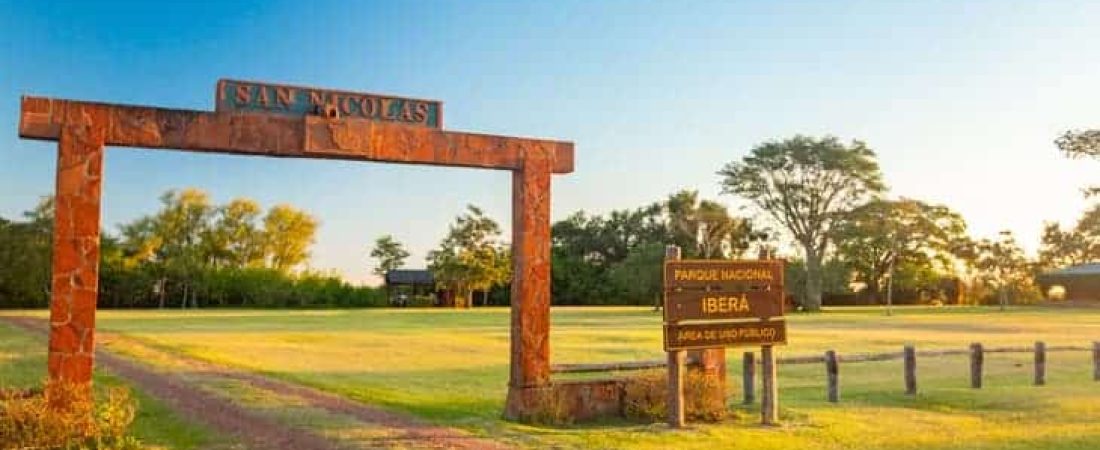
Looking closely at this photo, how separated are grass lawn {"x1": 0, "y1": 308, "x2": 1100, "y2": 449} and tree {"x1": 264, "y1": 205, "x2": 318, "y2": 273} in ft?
126

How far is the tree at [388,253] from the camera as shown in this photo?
7856 cm

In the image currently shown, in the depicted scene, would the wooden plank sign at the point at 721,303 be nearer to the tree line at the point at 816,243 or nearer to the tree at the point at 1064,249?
the tree line at the point at 816,243

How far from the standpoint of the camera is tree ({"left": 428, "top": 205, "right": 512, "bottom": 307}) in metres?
68.0

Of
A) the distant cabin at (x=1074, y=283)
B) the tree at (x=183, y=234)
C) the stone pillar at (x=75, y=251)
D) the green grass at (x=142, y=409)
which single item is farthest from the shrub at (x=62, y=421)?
the distant cabin at (x=1074, y=283)

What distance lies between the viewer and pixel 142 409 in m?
11.9

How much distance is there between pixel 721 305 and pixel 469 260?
57242 millimetres

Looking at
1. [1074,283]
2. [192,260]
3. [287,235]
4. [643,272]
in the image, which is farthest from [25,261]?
[1074,283]

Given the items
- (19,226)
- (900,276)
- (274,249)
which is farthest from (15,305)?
(900,276)

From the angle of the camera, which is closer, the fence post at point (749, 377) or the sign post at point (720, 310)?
the sign post at point (720, 310)

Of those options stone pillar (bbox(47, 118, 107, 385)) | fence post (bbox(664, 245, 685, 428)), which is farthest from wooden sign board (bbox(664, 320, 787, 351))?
stone pillar (bbox(47, 118, 107, 385))

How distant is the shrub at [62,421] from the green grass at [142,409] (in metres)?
0.43

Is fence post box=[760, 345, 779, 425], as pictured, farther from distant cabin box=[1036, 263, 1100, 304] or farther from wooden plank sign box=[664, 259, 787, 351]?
distant cabin box=[1036, 263, 1100, 304]

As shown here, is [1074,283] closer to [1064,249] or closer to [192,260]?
[1064,249]

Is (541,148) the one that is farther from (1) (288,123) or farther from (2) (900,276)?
(2) (900,276)
